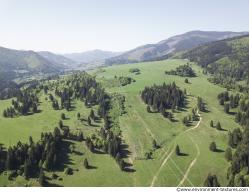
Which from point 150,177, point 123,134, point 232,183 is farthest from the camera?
point 123,134

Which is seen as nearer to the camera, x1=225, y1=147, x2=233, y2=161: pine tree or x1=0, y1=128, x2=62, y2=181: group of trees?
x1=0, y1=128, x2=62, y2=181: group of trees

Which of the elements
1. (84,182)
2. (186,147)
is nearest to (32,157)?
(84,182)

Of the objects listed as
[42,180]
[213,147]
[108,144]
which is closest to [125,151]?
[108,144]

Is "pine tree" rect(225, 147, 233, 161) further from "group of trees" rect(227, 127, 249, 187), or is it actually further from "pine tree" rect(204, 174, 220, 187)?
"pine tree" rect(204, 174, 220, 187)

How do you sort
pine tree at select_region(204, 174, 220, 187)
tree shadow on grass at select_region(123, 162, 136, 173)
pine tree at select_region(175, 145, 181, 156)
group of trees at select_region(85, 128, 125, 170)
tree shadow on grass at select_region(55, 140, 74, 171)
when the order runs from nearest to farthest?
pine tree at select_region(204, 174, 220, 187) < tree shadow on grass at select_region(55, 140, 74, 171) < tree shadow on grass at select_region(123, 162, 136, 173) < pine tree at select_region(175, 145, 181, 156) < group of trees at select_region(85, 128, 125, 170)

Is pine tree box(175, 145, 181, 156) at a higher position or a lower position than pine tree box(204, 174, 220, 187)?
higher

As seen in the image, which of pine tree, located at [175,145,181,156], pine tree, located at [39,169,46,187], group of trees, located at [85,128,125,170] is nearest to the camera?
pine tree, located at [39,169,46,187]

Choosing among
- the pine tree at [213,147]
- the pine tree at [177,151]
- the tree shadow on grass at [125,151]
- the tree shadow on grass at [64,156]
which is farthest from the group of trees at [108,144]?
the pine tree at [213,147]

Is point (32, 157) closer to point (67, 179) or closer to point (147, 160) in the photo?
point (67, 179)

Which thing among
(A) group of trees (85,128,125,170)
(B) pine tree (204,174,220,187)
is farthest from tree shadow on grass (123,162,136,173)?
(B) pine tree (204,174,220,187)

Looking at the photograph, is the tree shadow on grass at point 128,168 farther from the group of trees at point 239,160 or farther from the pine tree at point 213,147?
the group of trees at point 239,160

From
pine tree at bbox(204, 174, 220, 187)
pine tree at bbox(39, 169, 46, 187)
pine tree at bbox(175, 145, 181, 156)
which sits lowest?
pine tree at bbox(204, 174, 220, 187)
